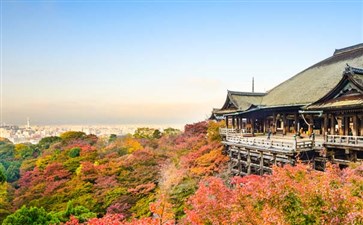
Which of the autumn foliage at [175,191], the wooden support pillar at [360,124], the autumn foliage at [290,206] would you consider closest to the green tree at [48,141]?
the autumn foliage at [175,191]

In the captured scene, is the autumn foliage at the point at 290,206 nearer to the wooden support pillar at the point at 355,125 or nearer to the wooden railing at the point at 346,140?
the wooden railing at the point at 346,140

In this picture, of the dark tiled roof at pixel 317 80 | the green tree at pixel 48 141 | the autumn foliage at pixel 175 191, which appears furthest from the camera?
the green tree at pixel 48 141

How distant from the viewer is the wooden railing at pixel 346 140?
15195 mm

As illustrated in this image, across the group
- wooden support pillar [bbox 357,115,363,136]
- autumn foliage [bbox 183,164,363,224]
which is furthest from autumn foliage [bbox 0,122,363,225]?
wooden support pillar [bbox 357,115,363,136]

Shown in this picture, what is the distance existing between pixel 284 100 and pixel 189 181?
12.4 meters

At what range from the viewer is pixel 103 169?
86.7ft

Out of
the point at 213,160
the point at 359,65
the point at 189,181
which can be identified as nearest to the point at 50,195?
the point at 189,181

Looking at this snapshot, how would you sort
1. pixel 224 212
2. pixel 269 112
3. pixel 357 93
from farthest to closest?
pixel 269 112 < pixel 357 93 < pixel 224 212

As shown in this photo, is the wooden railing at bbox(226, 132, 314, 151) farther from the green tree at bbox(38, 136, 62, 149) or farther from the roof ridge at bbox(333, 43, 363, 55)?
the green tree at bbox(38, 136, 62, 149)

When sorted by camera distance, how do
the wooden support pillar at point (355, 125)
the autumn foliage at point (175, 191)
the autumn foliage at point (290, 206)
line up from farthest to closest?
1. the wooden support pillar at point (355, 125)
2. the autumn foliage at point (175, 191)
3. the autumn foliage at point (290, 206)

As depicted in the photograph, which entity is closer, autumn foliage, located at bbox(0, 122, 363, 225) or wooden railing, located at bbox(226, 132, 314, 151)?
autumn foliage, located at bbox(0, 122, 363, 225)

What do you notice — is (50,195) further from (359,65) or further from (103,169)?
(359,65)

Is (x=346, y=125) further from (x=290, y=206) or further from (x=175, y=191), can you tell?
(x=290, y=206)

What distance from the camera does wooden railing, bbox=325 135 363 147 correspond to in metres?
15.2
